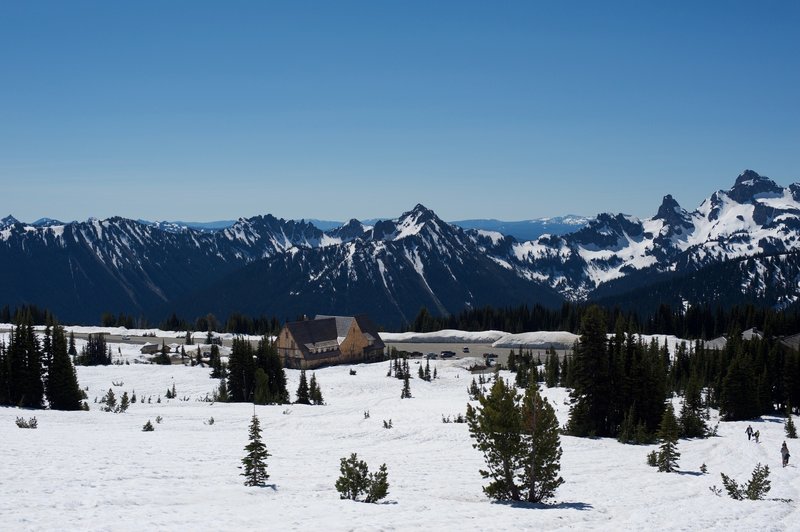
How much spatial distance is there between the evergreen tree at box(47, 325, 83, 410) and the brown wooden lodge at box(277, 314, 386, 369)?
46848mm

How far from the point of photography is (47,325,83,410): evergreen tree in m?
45.4

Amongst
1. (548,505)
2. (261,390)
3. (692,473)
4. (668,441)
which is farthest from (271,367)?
(548,505)

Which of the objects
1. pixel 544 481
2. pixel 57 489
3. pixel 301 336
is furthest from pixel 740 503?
pixel 301 336

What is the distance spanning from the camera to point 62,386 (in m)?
45.6

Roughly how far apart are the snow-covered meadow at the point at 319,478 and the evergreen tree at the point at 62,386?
420cm

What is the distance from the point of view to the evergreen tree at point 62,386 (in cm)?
4541

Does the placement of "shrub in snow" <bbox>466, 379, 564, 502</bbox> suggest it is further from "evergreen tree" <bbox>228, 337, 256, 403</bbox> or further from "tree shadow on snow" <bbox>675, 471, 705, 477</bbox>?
"evergreen tree" <bbox>228, 337, 256, 403</bbox>

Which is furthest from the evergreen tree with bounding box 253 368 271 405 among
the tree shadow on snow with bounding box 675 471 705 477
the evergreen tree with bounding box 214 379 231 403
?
the tree shadow on snow with bounding box 675 471 705 477

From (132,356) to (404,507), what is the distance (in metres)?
80.1

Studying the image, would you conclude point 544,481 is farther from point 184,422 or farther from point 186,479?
point 184,422

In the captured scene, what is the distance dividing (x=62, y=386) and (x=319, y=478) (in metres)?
27.8

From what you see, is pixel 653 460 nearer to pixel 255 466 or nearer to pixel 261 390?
pixel 255 466

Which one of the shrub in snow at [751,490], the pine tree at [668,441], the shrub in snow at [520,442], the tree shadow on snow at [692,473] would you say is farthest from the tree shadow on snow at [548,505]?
the tree shadow on snow at [692,473]

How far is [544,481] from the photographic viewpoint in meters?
22.5
